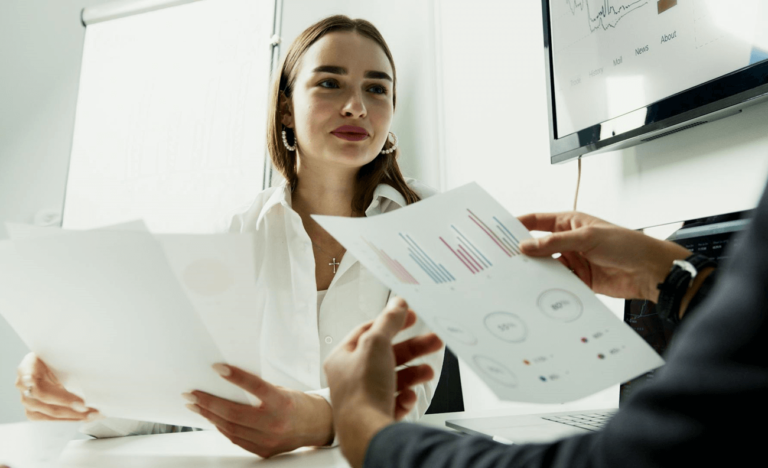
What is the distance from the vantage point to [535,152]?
1413 mm

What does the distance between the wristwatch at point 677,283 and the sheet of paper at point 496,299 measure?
0.12m

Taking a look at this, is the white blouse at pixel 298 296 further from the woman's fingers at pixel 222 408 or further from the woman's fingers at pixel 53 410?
the woman's fingers at pixel 222 408

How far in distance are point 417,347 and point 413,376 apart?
0.03 metres

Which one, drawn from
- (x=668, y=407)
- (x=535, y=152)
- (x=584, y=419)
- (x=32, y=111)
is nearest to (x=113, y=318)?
(x=668, y=407)

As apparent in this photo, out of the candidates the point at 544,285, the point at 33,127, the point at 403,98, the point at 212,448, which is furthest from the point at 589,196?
the point at 33,127

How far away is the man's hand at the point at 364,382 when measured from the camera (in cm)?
41

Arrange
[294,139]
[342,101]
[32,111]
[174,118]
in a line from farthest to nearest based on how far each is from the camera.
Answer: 1. [32,111]
2. [174,118]
3. [294,139]
4. [342,101]

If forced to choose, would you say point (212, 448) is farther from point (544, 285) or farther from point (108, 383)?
point (544, 285)

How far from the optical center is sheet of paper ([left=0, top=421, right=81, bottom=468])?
26.9 inches

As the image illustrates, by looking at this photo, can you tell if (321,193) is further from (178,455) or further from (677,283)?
(677,283)

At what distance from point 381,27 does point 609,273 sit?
184cm

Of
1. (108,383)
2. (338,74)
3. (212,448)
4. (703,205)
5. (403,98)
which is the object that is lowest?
(212,448)

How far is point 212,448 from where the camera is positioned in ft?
2.51

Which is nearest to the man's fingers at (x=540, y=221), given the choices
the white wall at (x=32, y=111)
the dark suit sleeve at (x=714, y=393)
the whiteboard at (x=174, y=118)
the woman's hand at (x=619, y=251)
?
the woman's hand at (x=619, y=251)
